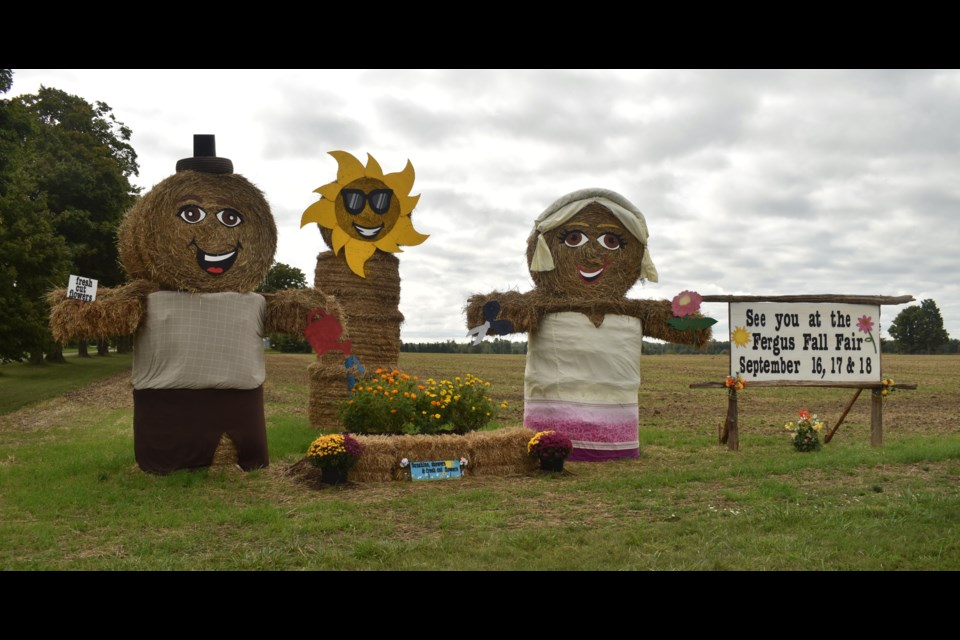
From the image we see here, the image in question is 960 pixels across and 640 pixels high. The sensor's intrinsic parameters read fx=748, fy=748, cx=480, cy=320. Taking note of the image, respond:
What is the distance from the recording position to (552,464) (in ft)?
26.9

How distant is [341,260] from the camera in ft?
37.2

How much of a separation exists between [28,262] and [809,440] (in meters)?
18.6

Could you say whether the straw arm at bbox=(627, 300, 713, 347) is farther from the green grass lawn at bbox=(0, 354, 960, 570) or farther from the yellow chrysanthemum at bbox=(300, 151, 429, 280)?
the yellow chrysanthemum at bbox=(300, 151, 429, 280)

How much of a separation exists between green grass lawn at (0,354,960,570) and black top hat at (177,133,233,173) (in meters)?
3.28

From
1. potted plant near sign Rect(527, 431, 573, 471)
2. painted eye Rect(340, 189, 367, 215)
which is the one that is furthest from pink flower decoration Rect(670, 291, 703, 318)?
painted eye Rect(340, 189, 367, 215)

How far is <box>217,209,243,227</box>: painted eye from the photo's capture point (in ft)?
26.8

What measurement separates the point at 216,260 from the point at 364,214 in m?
3.44

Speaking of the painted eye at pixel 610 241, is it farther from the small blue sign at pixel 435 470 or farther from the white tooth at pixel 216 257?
the white tooth at pixel 216 257

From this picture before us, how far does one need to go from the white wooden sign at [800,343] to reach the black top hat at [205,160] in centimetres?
674

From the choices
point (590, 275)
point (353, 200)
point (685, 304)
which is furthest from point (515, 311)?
point (353, 200)

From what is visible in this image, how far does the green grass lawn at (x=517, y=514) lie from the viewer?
479 centimetres

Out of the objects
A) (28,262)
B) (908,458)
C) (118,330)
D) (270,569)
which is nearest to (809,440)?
(908,458)

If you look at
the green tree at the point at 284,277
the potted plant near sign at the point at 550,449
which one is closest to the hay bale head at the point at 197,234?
the potted plant near sign at the point at 550,449

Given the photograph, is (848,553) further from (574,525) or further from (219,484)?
(219,484)
